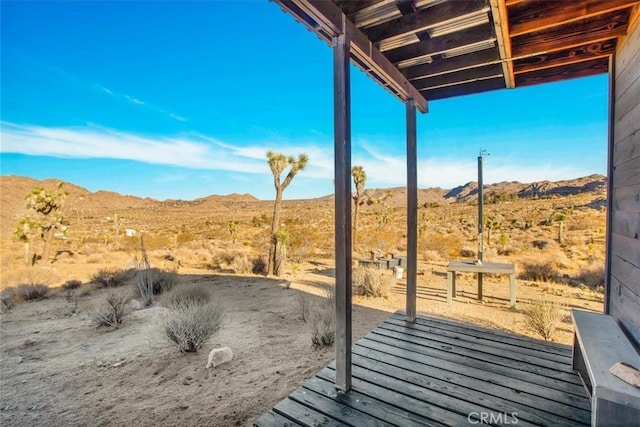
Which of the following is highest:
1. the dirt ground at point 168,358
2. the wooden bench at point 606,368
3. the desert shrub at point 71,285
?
the wooden bench at point 606,368

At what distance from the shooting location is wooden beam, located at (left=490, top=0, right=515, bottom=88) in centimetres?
170

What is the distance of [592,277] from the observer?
6.95m

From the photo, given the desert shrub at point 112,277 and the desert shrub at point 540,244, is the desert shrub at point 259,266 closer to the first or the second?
the desert shrub at point 112,277

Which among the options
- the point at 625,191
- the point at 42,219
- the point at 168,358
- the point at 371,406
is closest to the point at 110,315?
the point at 168,358

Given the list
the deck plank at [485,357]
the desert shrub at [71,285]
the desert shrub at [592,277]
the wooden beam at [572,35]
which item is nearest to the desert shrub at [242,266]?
the desert shrub at [71,285]

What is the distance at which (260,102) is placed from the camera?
17781mm

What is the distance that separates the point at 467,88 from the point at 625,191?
167cm

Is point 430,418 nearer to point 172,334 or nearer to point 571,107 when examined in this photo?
point 172,334

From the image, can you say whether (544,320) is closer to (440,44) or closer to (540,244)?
(440,44)

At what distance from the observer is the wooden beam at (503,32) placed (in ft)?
5.57

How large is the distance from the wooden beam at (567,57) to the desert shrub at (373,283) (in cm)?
461

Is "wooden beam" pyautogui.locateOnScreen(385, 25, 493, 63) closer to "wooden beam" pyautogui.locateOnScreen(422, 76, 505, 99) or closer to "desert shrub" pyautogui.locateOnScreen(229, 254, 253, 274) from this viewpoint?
"wooden beam" pyautogui.locateOnScreen(422, 76, 505, 99)

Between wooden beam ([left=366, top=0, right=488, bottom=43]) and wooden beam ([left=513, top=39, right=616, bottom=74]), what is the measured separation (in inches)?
48.0

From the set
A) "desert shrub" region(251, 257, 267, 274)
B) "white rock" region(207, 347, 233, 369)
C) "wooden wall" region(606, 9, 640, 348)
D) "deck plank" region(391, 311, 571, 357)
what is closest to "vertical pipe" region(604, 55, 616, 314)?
"wooden wall" region(606, 9, 640, 348)
